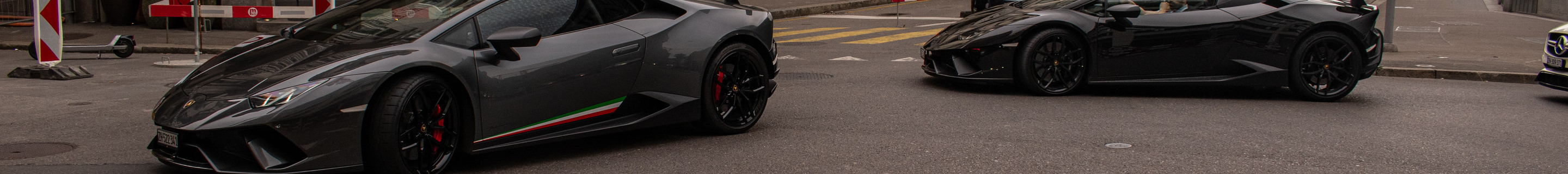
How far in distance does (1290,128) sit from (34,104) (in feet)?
23.4

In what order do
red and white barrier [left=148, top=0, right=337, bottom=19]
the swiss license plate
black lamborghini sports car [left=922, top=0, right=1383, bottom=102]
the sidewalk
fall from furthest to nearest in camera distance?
red and white barrier [left=148, top=0, right=337, bottom=19] → the sidewalk → black lamborghini sports car [left=922, top=0, right=1383, bottom=102] → the swiss license plate

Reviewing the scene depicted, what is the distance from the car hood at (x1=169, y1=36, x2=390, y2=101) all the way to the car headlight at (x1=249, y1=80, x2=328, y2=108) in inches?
1.7

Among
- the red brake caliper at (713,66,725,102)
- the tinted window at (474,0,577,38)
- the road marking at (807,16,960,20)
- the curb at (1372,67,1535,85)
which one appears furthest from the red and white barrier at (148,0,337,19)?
the road marking at (807,16,960,20)

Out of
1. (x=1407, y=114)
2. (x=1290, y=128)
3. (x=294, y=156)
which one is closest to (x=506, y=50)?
(x=294, y=156)

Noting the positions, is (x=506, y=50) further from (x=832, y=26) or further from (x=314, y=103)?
(x=832, y=26)

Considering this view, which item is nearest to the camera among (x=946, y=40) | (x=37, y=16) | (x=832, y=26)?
→ (x=946, y=40)

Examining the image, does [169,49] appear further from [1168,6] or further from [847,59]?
[1168,6]

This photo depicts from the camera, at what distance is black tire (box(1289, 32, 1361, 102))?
26.1ft

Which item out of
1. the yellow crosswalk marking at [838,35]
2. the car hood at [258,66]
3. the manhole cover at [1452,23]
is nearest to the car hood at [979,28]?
the car hood at [258,66]

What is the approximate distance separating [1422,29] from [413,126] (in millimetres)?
17642

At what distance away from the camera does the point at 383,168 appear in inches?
163

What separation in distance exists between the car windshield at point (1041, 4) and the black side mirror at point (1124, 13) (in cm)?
35

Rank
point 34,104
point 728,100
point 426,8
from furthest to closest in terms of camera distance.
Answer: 1. point 34,104
2. point 728,100
3. point 426,8

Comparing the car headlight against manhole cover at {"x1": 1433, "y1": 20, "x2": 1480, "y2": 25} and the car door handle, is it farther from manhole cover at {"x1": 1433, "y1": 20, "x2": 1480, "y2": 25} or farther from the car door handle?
manhole cover at {"x1": 1433, "y1": 20, "x2": 1480, "y2": 25}
